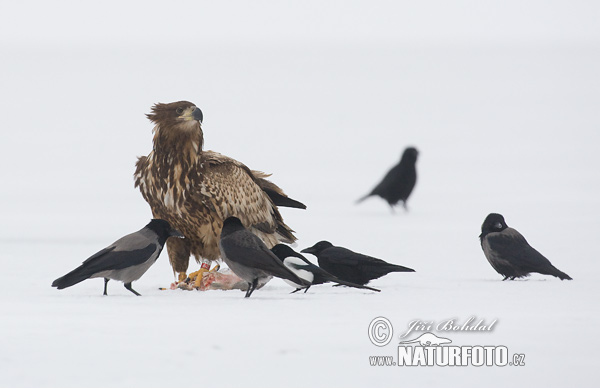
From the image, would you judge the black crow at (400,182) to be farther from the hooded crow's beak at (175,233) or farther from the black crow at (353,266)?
the hooded crow's beak at (175,233)

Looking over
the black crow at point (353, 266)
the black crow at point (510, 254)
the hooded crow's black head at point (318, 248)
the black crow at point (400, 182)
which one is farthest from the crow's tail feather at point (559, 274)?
the black crow at point (400, 182)

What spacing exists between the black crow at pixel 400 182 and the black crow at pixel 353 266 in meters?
7.27

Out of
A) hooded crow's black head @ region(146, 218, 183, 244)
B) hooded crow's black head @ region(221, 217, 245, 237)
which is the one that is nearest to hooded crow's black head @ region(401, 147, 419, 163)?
hooded crow's black head @ region(221, 217, 245, 237)

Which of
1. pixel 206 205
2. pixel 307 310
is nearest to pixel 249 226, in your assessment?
pixel 206 205

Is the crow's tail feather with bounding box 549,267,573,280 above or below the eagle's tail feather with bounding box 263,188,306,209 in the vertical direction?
below

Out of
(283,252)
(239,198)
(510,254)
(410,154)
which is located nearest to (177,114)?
(239,198)

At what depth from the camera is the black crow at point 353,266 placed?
28.0 ft

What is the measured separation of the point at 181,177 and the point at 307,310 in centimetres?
202

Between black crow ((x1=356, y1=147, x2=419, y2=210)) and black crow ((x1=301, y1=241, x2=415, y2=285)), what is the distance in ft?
23.8

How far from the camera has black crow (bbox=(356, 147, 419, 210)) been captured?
16141 mm

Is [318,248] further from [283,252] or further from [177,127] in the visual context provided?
[177,127]

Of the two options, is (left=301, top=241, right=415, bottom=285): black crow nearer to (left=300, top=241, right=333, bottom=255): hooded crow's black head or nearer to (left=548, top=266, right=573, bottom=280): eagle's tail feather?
(left=300, top=241, right=333, bottom=255): hooded crow's black head

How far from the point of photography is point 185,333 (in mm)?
6148

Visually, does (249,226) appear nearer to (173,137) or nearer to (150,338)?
(173,137)
